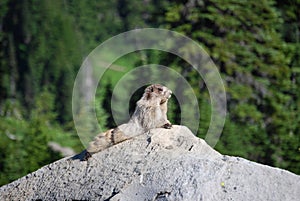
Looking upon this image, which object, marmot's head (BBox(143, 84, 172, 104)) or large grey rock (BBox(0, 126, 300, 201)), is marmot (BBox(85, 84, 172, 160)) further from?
large grey rock (BBox(0, 126, 300, 201))

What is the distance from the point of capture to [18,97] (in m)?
72.5

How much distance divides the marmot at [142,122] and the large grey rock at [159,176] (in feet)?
0.42

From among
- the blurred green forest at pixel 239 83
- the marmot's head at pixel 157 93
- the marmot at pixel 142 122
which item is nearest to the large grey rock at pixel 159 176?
the marmot at pixel 142 122

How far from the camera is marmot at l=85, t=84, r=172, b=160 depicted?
1287 cm

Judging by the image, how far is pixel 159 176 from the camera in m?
11.7

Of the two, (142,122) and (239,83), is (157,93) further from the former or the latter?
(239,83)

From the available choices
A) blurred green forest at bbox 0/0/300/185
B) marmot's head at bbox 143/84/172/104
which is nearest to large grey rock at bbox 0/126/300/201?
marmot's head at bbox 143/84/172/104

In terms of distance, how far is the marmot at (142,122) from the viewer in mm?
12867

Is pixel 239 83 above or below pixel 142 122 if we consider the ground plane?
below

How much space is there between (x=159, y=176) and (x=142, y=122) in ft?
5.40

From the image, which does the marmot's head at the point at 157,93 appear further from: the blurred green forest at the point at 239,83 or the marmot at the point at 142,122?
the blurred green forest at the point at 239,83

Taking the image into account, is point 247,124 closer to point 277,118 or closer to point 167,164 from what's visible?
point 277,118

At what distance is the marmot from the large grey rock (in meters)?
0.13

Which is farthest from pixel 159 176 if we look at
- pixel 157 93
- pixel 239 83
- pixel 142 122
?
pixel 239 83
